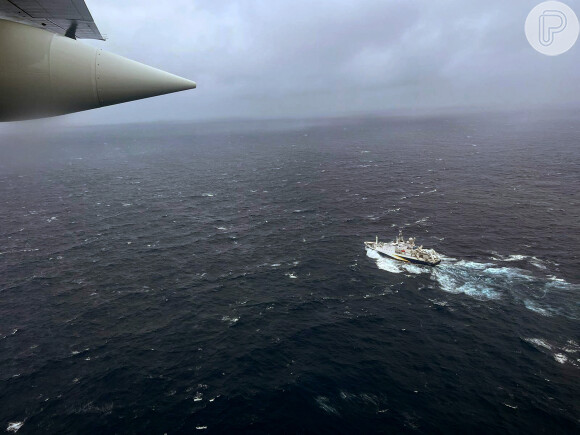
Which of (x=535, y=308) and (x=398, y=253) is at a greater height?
(x=398, y=253)

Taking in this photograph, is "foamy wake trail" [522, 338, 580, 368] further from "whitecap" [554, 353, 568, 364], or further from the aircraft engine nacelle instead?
the aircraft engine nacelle

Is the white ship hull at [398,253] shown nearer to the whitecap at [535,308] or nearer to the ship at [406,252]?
the ship at [406,252]

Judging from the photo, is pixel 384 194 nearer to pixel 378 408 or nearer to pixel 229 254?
pixel 229 254

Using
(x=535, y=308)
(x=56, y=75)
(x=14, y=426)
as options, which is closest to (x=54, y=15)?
(x=56, y=75)

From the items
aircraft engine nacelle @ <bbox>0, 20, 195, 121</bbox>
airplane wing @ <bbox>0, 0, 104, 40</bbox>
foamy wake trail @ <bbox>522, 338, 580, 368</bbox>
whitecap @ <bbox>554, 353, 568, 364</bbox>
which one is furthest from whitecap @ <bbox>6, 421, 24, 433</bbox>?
whitecap @ <bbox>554, 353, 568, 364</bbox>

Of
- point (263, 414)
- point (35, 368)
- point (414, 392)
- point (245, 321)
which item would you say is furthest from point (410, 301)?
point (35, 368)

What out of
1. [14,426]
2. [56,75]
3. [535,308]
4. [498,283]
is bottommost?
[14,426]

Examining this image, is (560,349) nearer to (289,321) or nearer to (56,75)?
(289,321)
